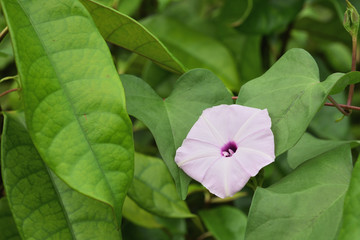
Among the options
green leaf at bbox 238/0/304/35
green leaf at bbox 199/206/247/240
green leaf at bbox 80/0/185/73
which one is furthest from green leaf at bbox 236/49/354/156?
green leaf at bbox 238/0/304/35

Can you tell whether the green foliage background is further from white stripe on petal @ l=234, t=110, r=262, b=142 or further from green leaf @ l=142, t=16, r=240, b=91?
green leaf @ l=142, t=16, r=240, b=91

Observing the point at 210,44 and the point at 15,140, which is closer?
the point at 15,140

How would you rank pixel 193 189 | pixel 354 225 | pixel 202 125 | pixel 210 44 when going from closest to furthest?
pixel 354 225 → pixel 202 125 → pixel 193 189 → pixel 210 44

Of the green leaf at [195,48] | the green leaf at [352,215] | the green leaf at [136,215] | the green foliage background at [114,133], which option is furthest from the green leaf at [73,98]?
the green leaf at [195,48]

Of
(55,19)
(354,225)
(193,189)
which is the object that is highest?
(55,19)

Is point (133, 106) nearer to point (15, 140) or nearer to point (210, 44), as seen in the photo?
point (15, 140)

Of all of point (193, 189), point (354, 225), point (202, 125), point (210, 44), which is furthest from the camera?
point (210, 44)

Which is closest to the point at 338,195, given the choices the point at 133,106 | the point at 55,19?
the point at 133,106
